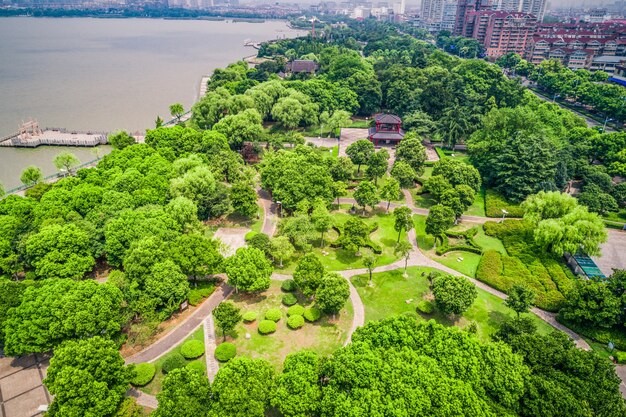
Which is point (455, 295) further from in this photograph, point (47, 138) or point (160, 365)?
point (47, 138)

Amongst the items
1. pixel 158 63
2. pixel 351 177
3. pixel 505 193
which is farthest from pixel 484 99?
pixel 158 63

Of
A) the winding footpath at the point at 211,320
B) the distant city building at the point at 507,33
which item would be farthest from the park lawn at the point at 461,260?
the distant city building at the point at 507,33

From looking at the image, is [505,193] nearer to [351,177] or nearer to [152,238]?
[351,177]

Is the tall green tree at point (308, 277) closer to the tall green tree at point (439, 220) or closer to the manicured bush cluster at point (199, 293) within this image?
the manicured bush cluster at point (199, 293)

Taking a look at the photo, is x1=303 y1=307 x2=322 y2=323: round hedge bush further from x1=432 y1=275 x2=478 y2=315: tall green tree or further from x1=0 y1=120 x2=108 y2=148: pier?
x1=0 y1=120 x2=108 y2=148: pier

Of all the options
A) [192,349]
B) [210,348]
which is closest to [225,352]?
[210,348]

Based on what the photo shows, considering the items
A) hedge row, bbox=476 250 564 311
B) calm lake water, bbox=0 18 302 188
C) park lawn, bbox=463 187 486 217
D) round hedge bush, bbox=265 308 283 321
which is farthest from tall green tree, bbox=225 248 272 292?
calm lake water, bbox=0 18 302 188
